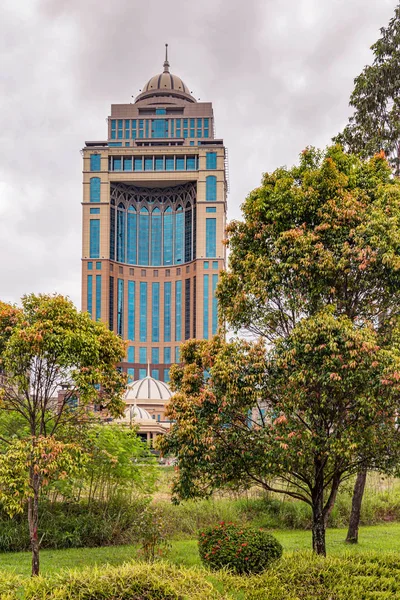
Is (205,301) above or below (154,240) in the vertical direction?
below

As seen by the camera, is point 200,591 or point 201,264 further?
point 201,264

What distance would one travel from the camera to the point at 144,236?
108m

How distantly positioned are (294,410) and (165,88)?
117 metres

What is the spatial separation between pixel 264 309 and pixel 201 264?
286ft

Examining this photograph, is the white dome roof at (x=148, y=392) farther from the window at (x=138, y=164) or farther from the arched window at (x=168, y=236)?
the window at (x=138, y=164)

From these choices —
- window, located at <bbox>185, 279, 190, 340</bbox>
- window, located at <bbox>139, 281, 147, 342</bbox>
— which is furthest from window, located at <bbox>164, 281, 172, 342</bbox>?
window, located at <bbox>139, 281, 147, 342</bbox>

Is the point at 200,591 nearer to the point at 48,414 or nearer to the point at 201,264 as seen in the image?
the point at 48,414

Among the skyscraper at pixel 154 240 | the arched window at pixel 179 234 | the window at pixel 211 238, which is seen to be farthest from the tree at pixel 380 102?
the arched window at pixel 179 234

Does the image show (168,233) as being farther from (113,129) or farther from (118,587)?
(118,587)

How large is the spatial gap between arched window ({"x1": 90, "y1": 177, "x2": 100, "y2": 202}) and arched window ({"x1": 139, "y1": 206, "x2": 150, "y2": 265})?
30.5ft

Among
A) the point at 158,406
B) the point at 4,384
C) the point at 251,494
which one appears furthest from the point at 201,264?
the point at 4,384

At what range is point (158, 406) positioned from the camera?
68562mm

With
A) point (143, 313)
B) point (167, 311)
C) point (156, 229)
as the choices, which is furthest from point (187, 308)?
point (156, 229)

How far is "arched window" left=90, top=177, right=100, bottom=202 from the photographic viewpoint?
331ft
